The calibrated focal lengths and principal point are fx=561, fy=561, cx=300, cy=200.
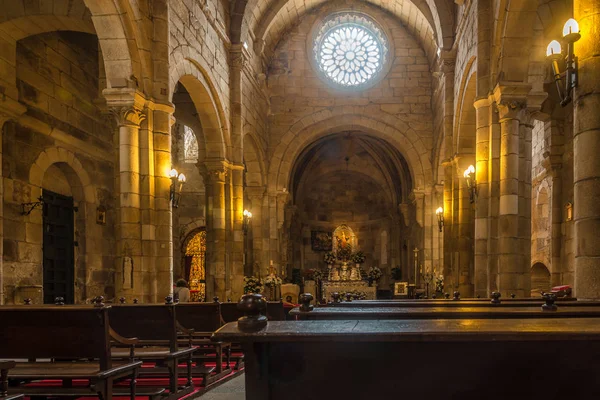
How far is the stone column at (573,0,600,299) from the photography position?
16.7ft

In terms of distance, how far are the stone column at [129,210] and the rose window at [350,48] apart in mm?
12484

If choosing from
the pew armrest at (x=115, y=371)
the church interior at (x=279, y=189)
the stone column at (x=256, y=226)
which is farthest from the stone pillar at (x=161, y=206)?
the stone column at (x=256, y=226)

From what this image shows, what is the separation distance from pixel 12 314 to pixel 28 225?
22.6 feet

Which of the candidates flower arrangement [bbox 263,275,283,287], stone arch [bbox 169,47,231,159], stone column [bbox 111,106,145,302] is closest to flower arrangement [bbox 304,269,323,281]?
flower arrangement [bbox 263,275,283,287]

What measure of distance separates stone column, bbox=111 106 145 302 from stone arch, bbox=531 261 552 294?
36.0 feet

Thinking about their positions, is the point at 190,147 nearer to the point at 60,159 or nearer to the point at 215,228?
the point at 215,228

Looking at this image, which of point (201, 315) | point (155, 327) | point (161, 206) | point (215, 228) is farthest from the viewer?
point (215, 228)

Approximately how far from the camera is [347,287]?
64.4 ft

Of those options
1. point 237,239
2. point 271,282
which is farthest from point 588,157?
point 271,282

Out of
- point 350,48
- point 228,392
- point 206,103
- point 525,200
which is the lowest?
point 228,392

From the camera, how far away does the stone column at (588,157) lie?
5.09 meters

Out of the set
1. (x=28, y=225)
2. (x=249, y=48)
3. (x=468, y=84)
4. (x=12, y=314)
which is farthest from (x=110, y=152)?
(x=12, y=314)

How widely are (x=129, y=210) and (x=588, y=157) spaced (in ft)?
21.6

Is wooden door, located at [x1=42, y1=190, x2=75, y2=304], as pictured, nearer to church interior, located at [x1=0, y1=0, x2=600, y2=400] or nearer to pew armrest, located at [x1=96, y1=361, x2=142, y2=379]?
church interior, located at [x1=0, y1=0, x2=600, y2=400]
